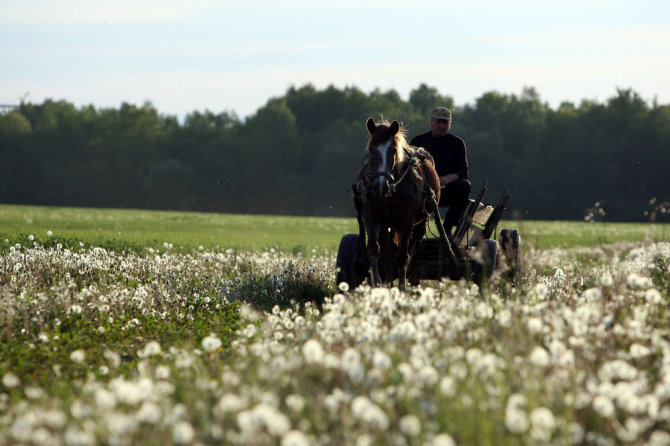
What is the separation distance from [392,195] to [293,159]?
98.4 meters

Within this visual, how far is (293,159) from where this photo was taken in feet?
359

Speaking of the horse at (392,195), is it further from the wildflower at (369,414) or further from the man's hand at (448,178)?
the wildflower at (369,414)

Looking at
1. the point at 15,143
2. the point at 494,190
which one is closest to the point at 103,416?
the point at 494,190

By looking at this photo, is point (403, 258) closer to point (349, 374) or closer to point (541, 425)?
point (349, 374)

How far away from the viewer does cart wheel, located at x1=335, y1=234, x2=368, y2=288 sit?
1256cm

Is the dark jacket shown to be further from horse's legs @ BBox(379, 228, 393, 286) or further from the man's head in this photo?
horse's legs @ BBox(379, 228, 393, 286)

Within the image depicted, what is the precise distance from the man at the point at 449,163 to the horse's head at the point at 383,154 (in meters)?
2.63

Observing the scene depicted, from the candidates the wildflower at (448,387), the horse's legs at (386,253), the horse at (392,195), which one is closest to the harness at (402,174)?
the horse at (392,195)

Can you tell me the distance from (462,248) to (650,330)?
5816 millimetres

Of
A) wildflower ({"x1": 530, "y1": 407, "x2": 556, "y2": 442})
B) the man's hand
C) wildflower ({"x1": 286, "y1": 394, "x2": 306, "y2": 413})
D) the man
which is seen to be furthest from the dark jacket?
wildflower ({"x1": 530, "y1": 407, "x2": 556, "y2": 442})

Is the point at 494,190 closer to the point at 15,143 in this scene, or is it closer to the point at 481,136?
the point at 481,136

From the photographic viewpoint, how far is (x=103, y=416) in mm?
4906

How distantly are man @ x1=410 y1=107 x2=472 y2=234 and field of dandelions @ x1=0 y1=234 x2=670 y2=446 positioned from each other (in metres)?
3.20

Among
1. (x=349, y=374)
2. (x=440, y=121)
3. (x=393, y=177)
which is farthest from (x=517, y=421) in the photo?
(x=440, y=121)
